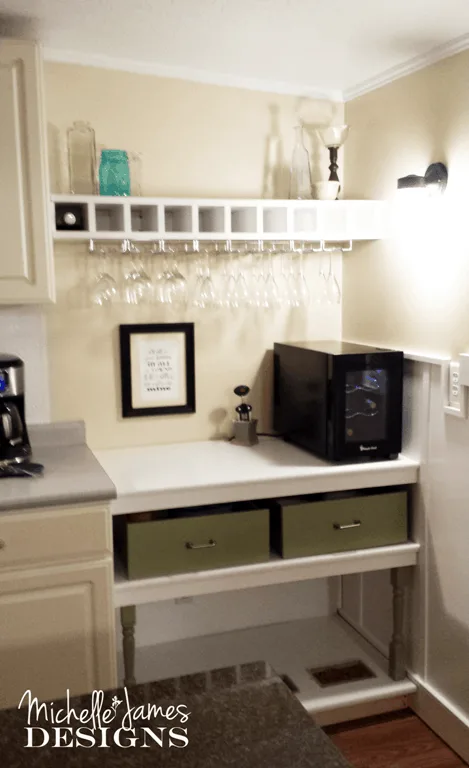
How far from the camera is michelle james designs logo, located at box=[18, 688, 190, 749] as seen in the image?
0.93m

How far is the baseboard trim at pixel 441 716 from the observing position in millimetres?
2277

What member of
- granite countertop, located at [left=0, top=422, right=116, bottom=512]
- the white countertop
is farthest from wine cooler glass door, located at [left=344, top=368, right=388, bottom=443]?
granite countertop, located at [left=0, top=422, right=116, bottom=512]

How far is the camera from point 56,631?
2010mm

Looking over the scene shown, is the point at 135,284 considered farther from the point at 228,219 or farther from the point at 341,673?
the point at 341,673

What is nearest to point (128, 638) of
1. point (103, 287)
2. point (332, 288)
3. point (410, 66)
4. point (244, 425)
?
point (244, 425)

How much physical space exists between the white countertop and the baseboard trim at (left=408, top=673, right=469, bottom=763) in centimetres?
72

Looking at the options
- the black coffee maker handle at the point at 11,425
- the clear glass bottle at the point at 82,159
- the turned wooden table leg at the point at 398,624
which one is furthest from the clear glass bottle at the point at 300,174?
the turned wooden table leg at the point at 398,624

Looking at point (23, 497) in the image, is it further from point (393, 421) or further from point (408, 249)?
point (408, 249)

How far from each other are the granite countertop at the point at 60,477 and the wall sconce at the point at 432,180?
4.30 feet

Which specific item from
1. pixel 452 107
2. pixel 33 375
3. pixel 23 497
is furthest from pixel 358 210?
pixel 23 497

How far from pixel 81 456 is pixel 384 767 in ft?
4.56

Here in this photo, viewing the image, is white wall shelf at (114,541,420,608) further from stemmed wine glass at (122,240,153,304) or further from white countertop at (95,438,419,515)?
stemmed wine glass at (122,240,153,304)

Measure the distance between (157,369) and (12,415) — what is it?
632 millimetres

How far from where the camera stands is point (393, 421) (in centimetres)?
246
